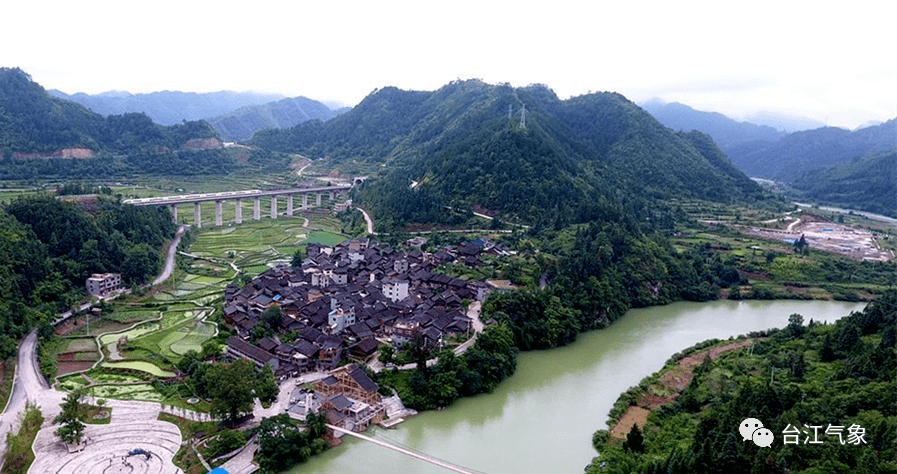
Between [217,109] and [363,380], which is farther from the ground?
[217,109]

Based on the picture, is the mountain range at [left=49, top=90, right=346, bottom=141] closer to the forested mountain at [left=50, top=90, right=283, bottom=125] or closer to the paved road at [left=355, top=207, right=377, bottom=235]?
the forested mountain at [left=50, top=90, right=283, bottom=125]

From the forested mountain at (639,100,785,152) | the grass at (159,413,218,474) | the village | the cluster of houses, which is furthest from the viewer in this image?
the forested mountain at (639,100,785,152)

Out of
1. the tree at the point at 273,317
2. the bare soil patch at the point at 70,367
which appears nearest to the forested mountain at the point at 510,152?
the tree at the point at 273,317

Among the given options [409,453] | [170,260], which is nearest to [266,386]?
[409,453]

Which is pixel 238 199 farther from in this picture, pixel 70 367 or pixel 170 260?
pixel 70 367

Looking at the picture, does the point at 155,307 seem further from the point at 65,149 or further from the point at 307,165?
the point at 307,165

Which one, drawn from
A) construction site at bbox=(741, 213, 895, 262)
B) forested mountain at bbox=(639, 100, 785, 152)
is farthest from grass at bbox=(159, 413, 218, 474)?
forested mountain at bbox=(639, 100, 785, 152)

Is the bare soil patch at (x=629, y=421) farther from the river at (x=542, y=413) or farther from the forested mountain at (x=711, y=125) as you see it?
the forested mountain at (x=711, y=125)
